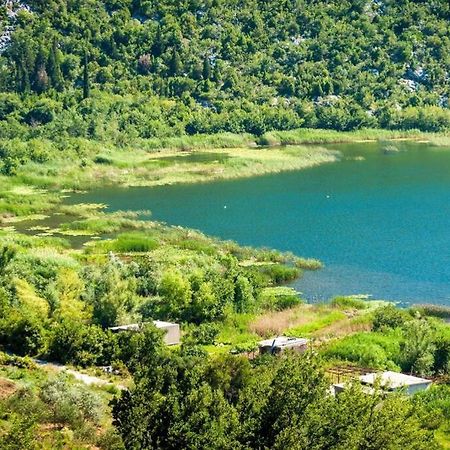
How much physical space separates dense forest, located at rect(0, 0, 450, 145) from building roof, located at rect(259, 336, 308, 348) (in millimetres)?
79762

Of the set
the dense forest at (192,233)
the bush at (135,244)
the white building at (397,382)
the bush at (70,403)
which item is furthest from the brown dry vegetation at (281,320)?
the bush at (135,244)

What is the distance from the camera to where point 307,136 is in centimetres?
13375

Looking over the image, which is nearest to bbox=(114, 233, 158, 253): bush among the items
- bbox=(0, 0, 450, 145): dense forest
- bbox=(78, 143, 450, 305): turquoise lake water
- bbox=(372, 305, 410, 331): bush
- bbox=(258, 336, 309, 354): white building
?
bbox=(78, 143, 450, 305): turquoise lake water

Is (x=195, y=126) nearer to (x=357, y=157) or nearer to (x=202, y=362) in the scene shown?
(x=357, y=157)

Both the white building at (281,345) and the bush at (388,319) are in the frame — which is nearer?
the white building at (281,345)

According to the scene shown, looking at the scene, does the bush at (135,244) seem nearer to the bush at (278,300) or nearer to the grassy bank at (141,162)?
the bush at (278,300)

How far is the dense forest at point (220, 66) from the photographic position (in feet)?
432

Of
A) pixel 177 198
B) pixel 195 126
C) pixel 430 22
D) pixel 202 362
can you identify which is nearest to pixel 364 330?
pixel 202 362

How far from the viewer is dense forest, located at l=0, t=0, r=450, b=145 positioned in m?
132

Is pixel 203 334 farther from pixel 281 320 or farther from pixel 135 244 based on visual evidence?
pixel 135 244

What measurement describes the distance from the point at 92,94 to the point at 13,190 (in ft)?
149

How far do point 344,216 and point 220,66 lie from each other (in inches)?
2824

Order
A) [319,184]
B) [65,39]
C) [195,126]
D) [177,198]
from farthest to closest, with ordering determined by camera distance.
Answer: [65,39]
[195,126]
[319,184]
[177,198]

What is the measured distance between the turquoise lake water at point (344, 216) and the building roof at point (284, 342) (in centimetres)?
1131
